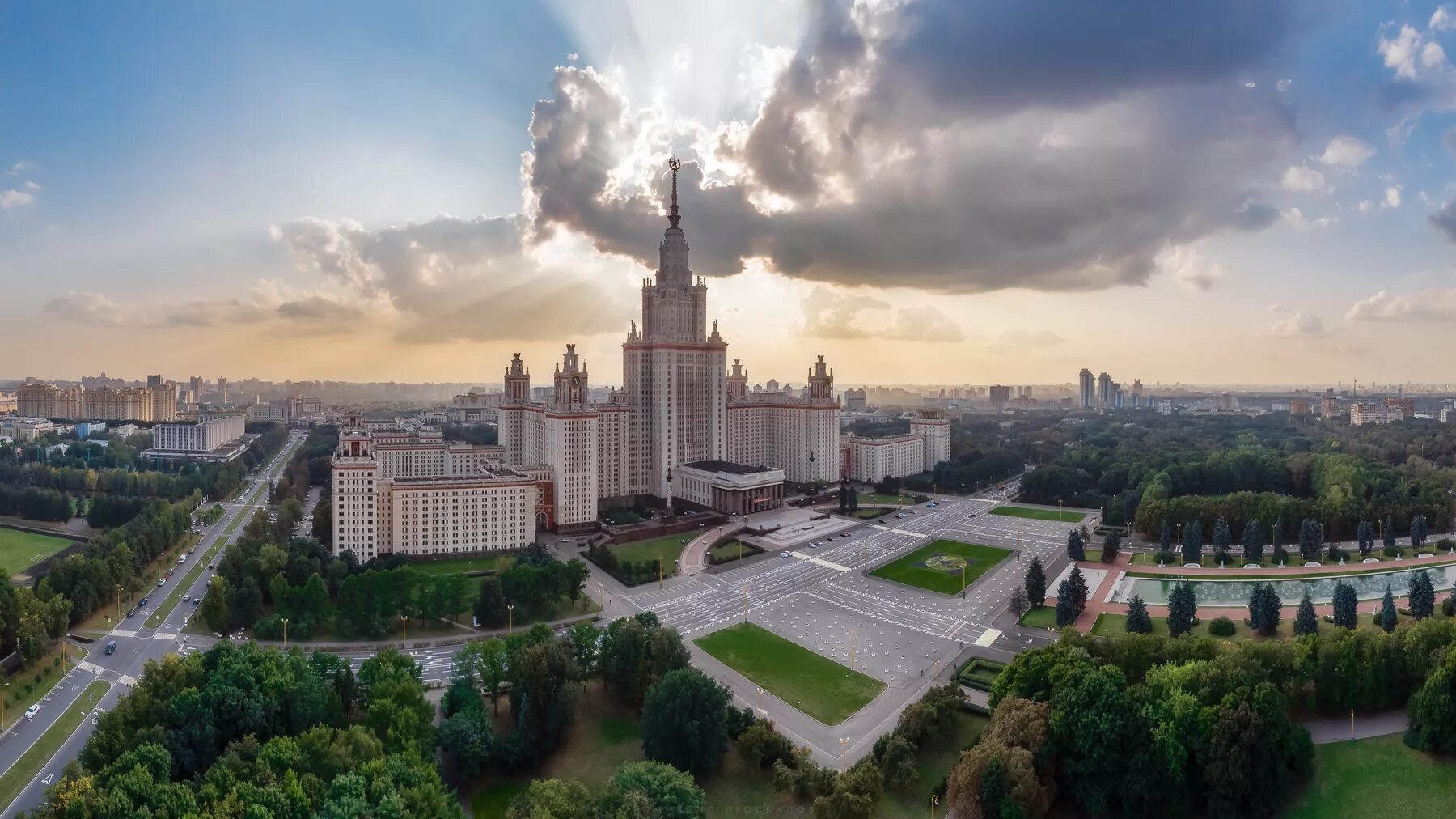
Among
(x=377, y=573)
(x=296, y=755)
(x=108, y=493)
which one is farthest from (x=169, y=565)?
(x=296, y=755)

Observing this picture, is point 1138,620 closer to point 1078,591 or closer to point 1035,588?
point 1078,591

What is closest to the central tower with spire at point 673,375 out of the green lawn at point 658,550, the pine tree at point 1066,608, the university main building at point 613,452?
the university main building at point 613,452

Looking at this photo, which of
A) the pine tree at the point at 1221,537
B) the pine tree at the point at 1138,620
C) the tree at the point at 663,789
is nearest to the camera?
the tree at the point at 663,789

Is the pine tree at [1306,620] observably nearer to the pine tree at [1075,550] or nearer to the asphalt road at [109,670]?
the pine tree at [1075,550]

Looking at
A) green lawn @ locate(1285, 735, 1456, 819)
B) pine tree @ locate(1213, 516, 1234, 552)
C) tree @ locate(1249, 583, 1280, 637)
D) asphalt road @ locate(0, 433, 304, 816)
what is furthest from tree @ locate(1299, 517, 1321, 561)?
asphalt road @ locate(0, 433, 304, 816)

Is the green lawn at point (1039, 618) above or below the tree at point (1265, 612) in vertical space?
below

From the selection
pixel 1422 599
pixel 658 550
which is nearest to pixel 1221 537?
pixel 1422 599
